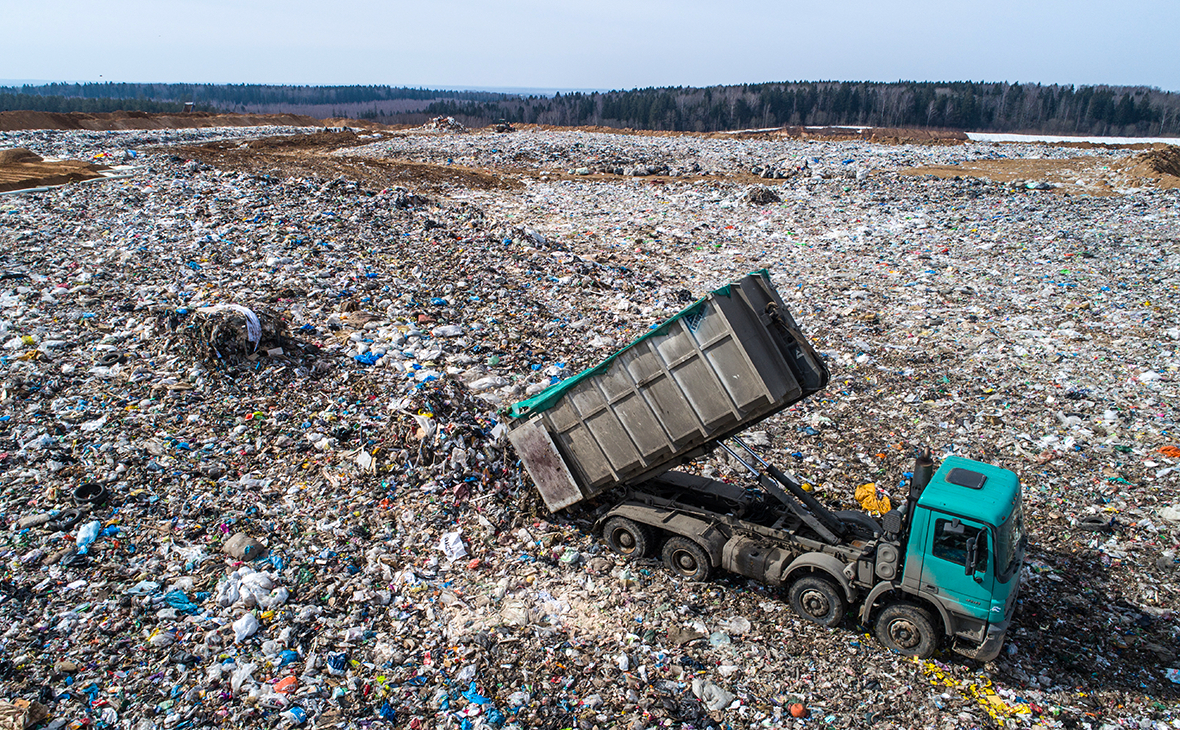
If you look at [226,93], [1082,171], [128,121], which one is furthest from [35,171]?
[226,93]

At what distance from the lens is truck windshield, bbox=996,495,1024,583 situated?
4098 mm

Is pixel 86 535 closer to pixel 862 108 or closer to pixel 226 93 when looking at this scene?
pixel 862 108

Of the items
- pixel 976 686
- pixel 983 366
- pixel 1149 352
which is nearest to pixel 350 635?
pixel 976 686

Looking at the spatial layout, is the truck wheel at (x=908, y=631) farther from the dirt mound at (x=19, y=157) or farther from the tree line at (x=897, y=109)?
the tree line at (x=897, y=109)

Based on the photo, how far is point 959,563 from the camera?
417 centimetres

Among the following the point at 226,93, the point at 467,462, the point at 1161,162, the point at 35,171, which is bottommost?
the point at 467,462

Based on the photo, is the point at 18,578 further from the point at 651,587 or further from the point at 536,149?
the point at 536,149

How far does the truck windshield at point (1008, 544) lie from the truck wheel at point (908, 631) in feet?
1.91

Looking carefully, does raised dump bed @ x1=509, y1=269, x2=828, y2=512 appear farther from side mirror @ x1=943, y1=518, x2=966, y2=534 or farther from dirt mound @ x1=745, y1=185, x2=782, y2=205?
dirt mound @ x1=745, y1=185, x2=782, y2=205

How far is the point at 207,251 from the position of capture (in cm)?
1063

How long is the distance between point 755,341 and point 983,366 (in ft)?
18.5

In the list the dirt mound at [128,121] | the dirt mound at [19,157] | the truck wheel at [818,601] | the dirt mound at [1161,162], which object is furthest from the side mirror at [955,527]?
the dirt mound at [128,121]

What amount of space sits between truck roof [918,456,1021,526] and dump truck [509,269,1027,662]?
0.01 meters

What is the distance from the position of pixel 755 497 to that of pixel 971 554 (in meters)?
1.85
